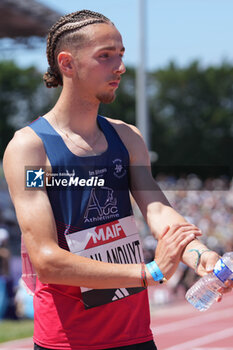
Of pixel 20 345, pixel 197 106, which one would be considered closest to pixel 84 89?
pixel 20 345

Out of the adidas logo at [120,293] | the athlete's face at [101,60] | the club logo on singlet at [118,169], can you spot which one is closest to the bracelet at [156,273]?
the adidas logo at [120,293]

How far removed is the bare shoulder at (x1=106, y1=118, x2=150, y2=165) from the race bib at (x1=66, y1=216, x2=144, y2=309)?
0.86ft

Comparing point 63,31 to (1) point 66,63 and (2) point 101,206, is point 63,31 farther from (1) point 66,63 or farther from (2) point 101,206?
(2) point 101,206

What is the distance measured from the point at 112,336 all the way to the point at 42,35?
1069 inches

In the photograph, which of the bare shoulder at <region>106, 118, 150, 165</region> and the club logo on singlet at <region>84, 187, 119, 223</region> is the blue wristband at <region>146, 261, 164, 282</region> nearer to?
the club logo on singlet at <region>84, 187, 119, 223</region>

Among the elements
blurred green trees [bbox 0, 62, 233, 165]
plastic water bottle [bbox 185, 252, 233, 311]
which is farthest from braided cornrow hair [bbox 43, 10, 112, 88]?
blurred green trees [bbox 0, 62, 233, 165]

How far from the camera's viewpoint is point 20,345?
895 centimetres

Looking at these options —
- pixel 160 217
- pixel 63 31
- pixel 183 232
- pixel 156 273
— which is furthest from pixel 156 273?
pixel 63 31

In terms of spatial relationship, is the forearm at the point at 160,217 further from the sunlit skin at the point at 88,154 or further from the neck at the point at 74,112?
the neck at the point at 74,112

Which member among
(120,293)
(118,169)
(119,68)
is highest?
(119,68)

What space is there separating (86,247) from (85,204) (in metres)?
0.17

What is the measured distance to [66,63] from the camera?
2545 millimetres

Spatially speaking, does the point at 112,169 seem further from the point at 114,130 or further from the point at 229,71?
the point at 229,71

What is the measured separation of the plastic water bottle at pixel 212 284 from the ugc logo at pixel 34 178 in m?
0.72
